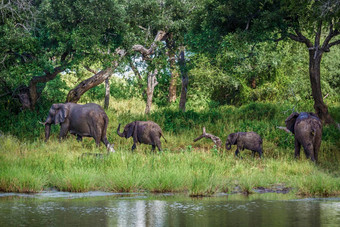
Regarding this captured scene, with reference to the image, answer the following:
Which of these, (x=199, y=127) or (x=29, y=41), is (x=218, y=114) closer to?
(x=199, y=127)

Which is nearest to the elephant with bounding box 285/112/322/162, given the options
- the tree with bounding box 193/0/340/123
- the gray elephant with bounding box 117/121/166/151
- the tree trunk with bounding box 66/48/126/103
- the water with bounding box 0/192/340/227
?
the gray elephant with bounding box 117/121/166/151

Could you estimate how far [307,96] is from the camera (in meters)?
31.7

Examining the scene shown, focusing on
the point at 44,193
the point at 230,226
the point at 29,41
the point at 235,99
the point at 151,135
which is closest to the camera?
the point at 230,226

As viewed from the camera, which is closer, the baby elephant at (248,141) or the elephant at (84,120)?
the baby elephant at (248,141)

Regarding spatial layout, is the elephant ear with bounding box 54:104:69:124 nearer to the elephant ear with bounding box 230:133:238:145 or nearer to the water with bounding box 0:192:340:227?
the elephant ear with bounding box 230:133:238:145

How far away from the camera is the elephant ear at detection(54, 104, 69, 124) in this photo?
16.9 metres

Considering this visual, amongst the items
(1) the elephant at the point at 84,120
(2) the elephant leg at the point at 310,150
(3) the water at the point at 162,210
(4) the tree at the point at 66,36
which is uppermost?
(4) the tree at the point at 66,36

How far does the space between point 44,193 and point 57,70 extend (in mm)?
12450

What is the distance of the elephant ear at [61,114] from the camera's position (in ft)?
55.5

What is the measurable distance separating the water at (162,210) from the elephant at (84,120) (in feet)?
20.2

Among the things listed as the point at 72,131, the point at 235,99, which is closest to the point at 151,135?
the point at 72,131

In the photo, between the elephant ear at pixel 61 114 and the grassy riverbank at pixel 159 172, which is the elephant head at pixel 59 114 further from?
the grassy riverbank at pixel 159 172

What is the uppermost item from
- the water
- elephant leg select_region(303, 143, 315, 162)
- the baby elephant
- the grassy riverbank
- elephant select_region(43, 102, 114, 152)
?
elephant select_region(43, 102, 114, 152)

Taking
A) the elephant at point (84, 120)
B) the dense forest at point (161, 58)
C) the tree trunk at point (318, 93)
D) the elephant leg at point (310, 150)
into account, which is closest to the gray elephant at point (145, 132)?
the dense forest at point (161, 58)
